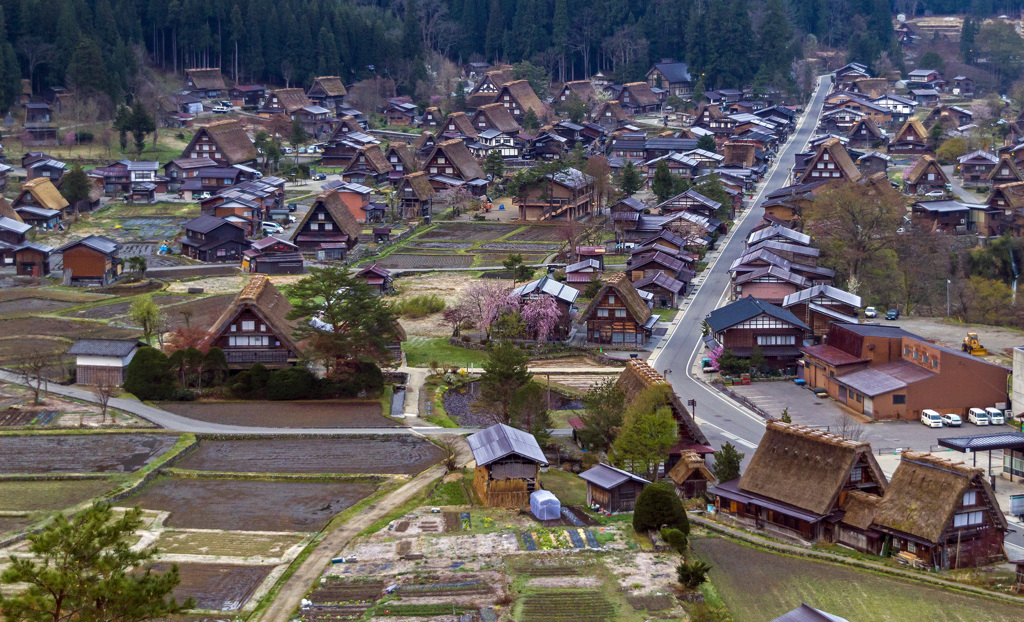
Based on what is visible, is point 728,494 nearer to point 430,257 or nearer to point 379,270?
point 379,270

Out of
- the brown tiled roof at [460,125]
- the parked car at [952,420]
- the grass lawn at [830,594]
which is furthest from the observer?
the brown tiled roof at [460,125]

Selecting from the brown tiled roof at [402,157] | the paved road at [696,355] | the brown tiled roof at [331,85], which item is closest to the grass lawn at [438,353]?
the paved road at [696,355]

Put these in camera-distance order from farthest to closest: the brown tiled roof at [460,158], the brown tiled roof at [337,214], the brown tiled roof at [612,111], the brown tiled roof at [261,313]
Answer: the brown tiled roof at [612,111], the brown tiled roof at [460,158], the brown tiled roof at [337,214], the brown tiled roof at [261,313]

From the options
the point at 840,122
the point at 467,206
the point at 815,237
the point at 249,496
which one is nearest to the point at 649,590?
the point at 249,496

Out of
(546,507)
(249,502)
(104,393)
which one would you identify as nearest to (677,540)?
(546,507)

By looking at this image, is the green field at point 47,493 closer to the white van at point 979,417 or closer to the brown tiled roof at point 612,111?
the white van at point 979,417

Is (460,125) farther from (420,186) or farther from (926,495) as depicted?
(926,495)
